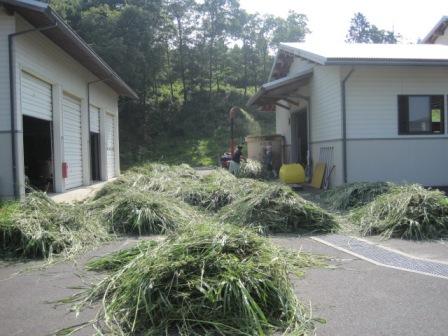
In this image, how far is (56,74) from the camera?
13648 mm

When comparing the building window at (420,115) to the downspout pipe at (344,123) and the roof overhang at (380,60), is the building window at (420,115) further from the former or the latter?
the downspout pipe at (344,123)

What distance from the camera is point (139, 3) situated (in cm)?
4572

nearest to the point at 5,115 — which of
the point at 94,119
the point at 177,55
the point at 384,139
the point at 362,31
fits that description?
the point at 94,119

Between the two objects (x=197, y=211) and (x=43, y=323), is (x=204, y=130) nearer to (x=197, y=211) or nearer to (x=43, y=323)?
(x=197, y=211)

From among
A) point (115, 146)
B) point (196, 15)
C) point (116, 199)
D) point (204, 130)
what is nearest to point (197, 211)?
point (116, 199)

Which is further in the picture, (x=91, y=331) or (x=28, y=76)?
(x=28, y=76)

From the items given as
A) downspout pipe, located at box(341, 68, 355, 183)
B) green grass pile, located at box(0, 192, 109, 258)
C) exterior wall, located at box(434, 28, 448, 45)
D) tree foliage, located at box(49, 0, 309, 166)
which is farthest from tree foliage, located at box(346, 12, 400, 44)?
green grass pile, located at box(0, 192, 109, 258)

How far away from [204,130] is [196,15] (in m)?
16.7

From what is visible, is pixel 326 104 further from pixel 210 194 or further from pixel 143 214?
pixel 143 214

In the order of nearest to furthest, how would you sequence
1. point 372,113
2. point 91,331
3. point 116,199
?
1. point 91,331
2. point 116,199
3. point 372,113

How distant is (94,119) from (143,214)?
11.7 metres

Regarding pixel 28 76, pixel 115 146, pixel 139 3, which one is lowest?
pixel 115 146

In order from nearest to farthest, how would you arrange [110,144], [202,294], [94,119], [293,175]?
[202,294] < [293,175] < [94,119] < [110,144]

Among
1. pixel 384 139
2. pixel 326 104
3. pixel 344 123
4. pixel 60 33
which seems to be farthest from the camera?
pixel 326 104
